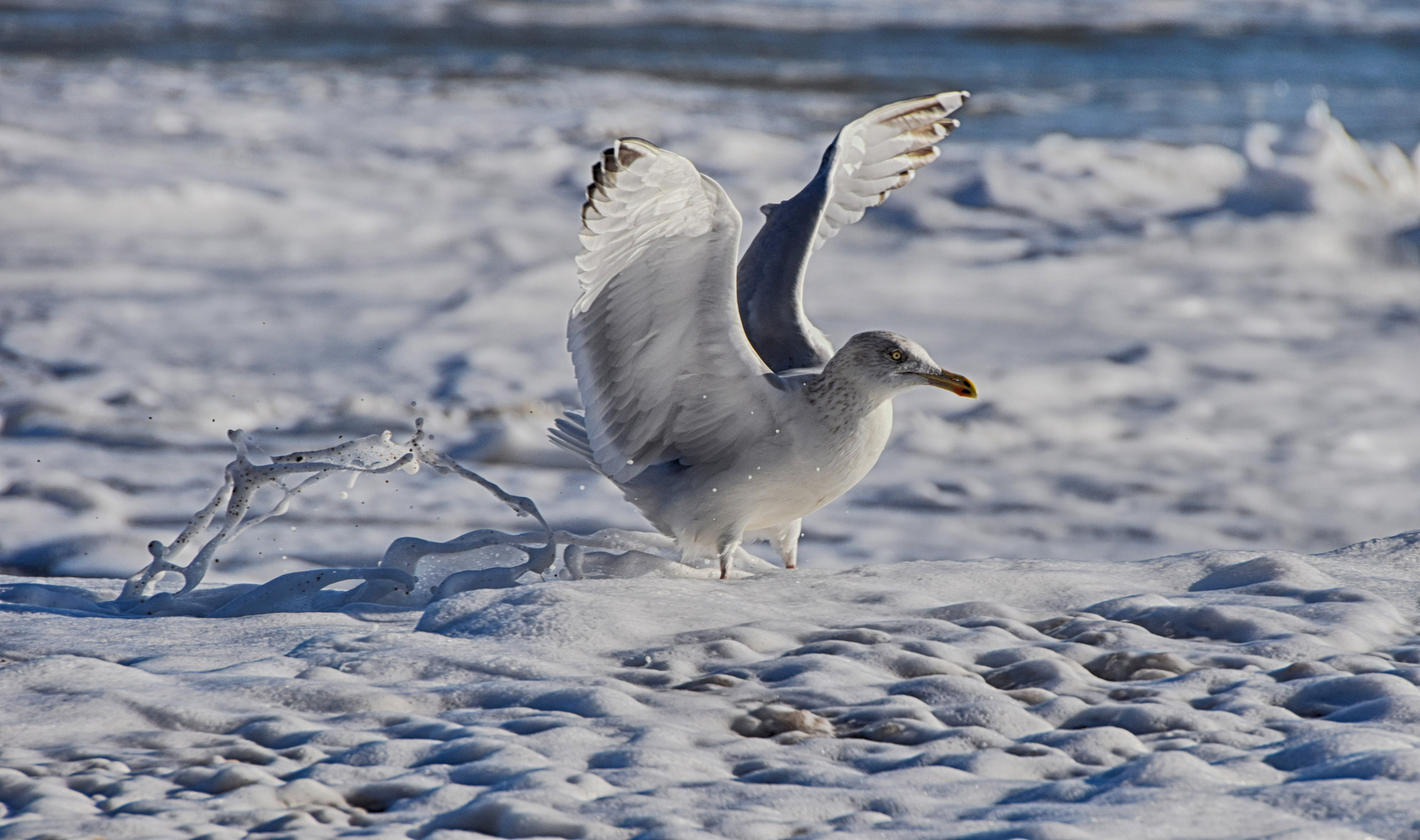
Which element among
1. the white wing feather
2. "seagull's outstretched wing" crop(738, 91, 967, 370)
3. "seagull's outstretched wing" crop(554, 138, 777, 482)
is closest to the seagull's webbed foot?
"seagull's outstretched wing" crop(554, 138, 777, 482)

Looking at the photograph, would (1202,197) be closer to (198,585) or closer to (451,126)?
(451,126)

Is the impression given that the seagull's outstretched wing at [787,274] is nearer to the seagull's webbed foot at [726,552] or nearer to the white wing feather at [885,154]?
the white wing feather at [885,154]

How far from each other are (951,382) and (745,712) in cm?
123

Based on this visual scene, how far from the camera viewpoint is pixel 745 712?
8.11ft

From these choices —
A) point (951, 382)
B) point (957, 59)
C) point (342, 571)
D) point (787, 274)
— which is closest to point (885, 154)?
point (787, 274)

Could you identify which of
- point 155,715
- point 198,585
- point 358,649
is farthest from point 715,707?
point 198,585

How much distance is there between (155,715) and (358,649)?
44 centimetres

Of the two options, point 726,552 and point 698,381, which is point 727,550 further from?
point 698,381

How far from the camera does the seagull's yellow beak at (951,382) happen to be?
3.41m

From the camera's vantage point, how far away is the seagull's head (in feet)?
10.9

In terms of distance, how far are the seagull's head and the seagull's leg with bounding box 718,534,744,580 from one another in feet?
1.53

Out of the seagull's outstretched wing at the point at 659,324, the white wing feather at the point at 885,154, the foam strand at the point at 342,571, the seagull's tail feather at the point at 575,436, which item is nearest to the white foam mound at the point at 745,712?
the foam strand at the point at 342,571

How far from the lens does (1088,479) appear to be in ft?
16.9

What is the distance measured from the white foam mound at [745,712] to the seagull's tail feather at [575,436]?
2.09ft
